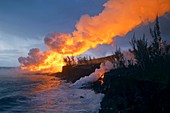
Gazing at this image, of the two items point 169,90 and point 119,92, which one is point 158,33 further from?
point 169,90

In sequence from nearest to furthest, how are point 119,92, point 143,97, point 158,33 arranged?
point 143,97
point 119,92
point 158,33

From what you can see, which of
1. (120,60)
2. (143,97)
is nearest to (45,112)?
(143,97)

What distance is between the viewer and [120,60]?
11894 cm

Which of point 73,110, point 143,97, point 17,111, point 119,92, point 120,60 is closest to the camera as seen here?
point 143,97

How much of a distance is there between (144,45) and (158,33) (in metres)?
7.50

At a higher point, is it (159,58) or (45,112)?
(159,58)

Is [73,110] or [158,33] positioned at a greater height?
[158,33]

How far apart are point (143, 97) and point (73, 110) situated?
21.0 meters

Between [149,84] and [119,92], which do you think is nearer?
[149,84]

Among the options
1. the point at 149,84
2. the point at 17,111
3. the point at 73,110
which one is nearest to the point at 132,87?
the point at 149,84

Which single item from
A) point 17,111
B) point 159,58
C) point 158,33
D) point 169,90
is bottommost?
point 17,111

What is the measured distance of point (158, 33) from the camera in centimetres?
7706

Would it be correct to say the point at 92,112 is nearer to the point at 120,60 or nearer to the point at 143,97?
the point at 143,97

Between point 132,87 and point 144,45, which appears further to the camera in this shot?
point 144,45
